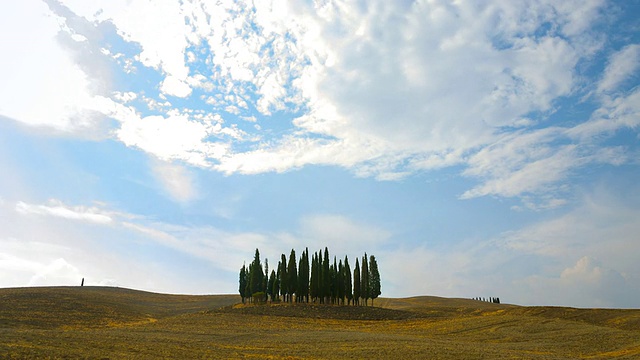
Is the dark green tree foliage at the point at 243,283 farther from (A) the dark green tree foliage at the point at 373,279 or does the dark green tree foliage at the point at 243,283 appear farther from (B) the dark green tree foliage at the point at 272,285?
(A) the dark green tree foliage at the point at 373,279

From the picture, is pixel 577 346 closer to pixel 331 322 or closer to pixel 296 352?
pixel 296 352

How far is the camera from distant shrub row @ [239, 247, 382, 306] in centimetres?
7956

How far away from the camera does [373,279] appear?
83.7 m

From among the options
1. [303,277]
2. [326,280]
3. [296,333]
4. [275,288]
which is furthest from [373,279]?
[296,333]

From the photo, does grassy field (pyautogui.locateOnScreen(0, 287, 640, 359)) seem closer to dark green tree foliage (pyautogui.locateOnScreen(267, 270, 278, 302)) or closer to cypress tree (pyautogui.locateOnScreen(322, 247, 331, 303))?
cypress tree (pyautogui.locateOnScreen(322, 247, 331, 303))

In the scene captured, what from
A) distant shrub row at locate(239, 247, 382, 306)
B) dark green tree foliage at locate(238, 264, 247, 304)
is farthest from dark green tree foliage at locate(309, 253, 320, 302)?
dark green tree foliage at locate(238, 264, 247, 304)

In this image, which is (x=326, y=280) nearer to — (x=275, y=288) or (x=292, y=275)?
(x=292, y=275)

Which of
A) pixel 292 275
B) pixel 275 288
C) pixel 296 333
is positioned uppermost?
pixel 292 275

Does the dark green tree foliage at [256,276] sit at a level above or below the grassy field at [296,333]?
above

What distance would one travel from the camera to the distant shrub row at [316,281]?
7956 cm

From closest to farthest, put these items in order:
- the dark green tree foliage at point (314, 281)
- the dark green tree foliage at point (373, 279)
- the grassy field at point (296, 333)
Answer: the grassy field at point (296, 333) < the dark green tree foliage at point (314, 281) < the dark green tree foliage at point (373, 279)

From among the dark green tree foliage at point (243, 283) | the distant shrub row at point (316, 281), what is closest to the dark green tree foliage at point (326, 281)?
the distant shrub row at point (316, 281)

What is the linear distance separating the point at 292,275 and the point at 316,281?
4.67 metres

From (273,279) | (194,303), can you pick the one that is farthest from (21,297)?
(273,279)
